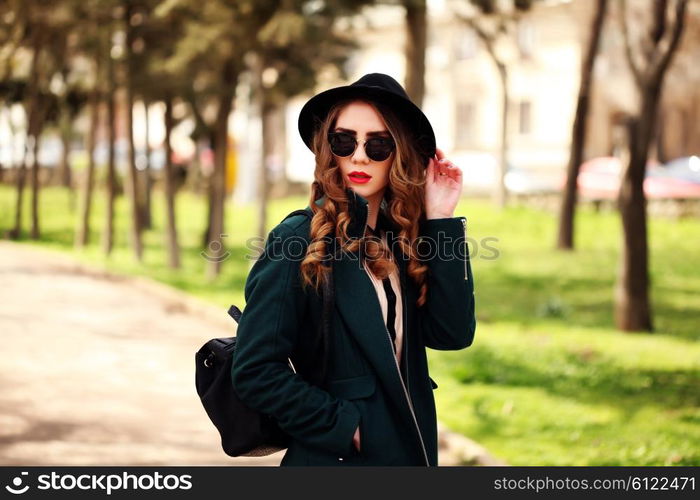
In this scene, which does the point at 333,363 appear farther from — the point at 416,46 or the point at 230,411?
the point at 416,46

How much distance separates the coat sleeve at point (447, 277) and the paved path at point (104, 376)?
13.0ft

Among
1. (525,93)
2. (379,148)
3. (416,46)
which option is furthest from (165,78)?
(525,93)

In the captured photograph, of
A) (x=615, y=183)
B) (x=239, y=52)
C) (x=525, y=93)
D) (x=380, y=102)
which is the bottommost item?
(x=615, y=183)

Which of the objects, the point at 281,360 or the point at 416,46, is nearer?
the point at 281,360

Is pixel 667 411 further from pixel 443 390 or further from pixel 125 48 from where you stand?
pixel 125 48

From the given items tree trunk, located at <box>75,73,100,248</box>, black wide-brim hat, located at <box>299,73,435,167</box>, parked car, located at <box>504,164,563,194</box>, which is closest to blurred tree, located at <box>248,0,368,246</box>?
tree trunk, located at <box>75,73,100,248</box>

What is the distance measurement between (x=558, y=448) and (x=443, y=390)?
185cm

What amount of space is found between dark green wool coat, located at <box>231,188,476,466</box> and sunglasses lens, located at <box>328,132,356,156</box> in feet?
0.37

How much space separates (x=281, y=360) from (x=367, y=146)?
2.19 ft

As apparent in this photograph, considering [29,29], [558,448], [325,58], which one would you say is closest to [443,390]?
[558,448]

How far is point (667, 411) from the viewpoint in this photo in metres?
8.31

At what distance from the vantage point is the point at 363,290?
9.21 ft

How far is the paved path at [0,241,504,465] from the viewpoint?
6.89 m

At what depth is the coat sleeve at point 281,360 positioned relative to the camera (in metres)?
2.73
